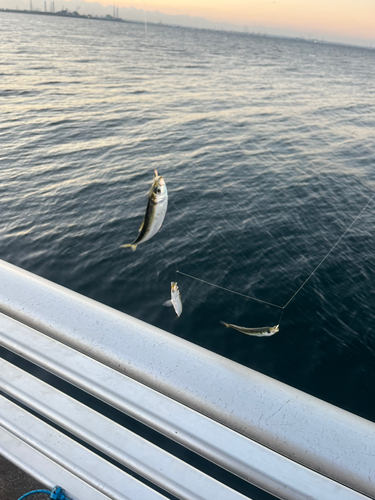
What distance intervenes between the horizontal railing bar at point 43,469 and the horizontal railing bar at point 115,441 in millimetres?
155

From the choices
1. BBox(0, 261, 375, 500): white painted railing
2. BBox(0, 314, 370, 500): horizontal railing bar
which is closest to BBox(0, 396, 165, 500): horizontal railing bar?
BBox(0, 261, 375, 500): white painted railing

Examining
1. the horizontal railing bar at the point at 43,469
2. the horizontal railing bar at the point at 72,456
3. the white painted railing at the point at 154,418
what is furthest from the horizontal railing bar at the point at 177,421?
the horizontal railing bar at the point at 43,469

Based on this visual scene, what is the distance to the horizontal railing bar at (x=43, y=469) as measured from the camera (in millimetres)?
1413

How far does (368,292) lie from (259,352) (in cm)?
489

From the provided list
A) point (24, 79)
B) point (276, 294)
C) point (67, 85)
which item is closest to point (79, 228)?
point (276, 294)

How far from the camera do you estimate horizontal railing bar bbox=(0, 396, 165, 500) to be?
1347mm

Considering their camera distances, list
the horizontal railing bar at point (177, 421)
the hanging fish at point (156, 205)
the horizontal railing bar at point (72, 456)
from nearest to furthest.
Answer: the horizontal railing bar at point (177, 421), the horizontal railing bar at point (72, 456), the hanging fish at point (156, 205)

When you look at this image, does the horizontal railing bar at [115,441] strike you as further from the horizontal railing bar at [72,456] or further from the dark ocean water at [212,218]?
the dark ocean water at [212,218]

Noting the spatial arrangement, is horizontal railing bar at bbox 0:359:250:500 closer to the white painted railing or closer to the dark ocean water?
the white painted railing

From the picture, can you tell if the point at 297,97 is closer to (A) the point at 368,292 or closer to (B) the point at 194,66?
(B) the point at 194,66

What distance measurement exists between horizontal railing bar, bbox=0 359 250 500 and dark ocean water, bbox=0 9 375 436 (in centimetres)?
936

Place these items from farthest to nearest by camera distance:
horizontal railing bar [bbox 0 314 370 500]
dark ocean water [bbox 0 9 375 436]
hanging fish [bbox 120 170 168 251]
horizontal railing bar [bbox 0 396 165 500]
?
dark ocean water [bbox 0 9 375 436] → hanging fish [bbox 120 170 168 251] → horizontal railing bar [bbox 0 396 165 500] → horizontal railing bar [bbox 0 314 370 500]

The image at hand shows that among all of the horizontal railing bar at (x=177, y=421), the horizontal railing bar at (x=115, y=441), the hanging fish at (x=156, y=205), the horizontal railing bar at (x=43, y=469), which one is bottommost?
the horizontal railing bar at (x=43, y=469)

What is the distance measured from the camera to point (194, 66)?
61.9 m
